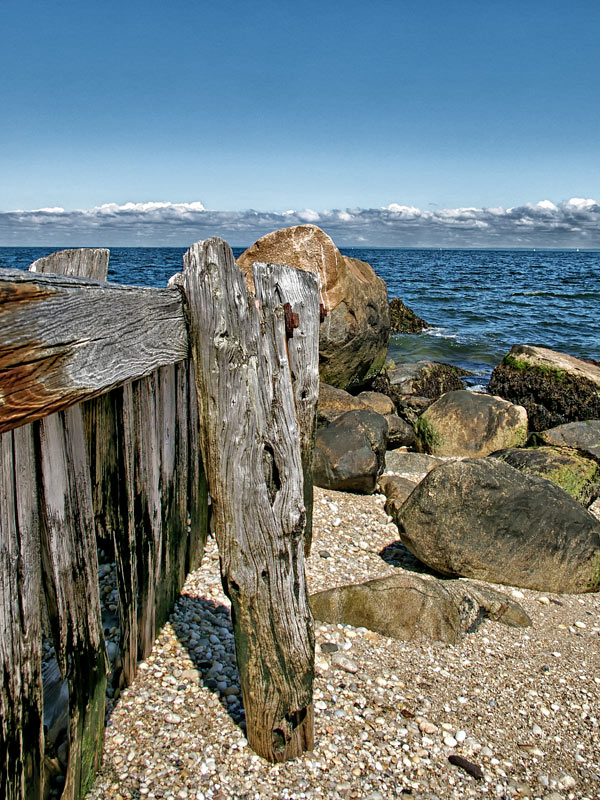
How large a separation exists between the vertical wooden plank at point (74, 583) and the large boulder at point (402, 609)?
1.71m

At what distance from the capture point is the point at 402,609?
12.5 ft

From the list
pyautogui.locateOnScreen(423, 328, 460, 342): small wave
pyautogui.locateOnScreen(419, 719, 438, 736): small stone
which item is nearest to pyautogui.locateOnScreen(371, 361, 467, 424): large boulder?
pyautogui.locateOnScreen(423, 328, 460, 342): small wave

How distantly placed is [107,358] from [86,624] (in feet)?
3.66

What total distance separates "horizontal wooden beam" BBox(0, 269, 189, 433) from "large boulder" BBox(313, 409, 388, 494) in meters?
4.41

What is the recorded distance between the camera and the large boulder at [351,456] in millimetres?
6316

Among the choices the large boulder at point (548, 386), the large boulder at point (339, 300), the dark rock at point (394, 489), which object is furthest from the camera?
the large boulder at point (548, 386)

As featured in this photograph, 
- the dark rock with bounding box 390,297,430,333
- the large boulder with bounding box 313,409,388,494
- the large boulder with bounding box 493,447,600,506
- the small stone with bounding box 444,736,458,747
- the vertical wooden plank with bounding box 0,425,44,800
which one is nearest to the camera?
the vertical wooden plank with bounding box 0,425,44,800

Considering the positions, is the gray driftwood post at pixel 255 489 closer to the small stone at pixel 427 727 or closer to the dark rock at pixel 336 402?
the small stone at pixel 427 727

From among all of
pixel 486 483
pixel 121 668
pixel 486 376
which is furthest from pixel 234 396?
pixel 486 376

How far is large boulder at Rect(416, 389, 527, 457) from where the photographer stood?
8.64 meters

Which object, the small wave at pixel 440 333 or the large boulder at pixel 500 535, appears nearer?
the large boulder at pixel 500 535

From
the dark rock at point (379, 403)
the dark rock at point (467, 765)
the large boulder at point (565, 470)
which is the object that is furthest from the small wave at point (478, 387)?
the dark rock at point (467, 765)

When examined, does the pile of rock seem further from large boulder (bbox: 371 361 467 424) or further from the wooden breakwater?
the wooden breakwater

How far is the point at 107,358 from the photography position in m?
1.78
